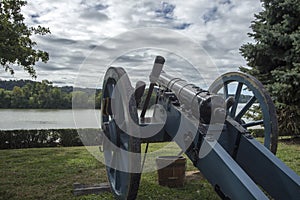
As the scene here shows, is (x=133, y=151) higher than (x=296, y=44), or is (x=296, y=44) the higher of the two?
(x=296, y=44)

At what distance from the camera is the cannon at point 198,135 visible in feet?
7.52

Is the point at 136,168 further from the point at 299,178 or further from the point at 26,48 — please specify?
the point at 26,48

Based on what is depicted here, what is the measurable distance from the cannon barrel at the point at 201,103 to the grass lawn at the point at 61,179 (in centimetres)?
145

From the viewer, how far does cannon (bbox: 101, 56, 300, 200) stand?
7.52 feet

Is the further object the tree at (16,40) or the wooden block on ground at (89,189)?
the tree at (16,40)

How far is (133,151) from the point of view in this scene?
236 cm

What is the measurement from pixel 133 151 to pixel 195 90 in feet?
3.32

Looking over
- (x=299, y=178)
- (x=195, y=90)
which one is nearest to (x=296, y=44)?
(x=195, y=90)

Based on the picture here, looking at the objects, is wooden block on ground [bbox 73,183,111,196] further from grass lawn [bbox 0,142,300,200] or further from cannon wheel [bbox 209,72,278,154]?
cannon wheel [bbox 209,72,278,154]

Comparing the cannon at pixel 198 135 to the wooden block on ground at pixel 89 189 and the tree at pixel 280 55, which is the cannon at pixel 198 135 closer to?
the wooden block on ground at pixel 89 189

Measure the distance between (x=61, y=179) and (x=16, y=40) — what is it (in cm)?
377

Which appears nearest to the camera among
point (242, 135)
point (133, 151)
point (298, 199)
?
point (298, 199)

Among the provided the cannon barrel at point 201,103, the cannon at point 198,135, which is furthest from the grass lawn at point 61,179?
the cannon barrel at point 201,103

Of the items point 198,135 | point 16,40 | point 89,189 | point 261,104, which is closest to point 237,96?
point 261,104
